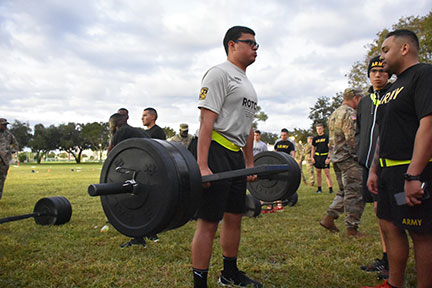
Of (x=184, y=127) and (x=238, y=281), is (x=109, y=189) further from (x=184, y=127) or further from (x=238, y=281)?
(x=184, y=127)

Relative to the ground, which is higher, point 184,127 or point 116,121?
point 184,127

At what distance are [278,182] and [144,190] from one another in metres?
1.79

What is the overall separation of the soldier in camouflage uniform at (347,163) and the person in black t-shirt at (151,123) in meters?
2.70

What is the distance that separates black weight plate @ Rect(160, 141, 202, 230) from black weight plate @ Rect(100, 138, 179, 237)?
4cm

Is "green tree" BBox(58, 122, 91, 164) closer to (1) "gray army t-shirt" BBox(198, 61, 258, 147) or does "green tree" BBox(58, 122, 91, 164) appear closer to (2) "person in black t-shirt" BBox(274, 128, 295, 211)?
(2) "person in black t-shirt" BBox(274, 128, 295, 211)

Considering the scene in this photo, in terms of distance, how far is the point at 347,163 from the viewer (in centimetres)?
471

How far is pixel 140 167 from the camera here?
207 cm

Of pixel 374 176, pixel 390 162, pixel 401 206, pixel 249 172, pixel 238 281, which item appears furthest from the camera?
pixel 238 281

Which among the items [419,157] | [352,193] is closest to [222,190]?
[419,157]

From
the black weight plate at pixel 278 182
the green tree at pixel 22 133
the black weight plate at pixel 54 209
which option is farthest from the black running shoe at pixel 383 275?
the green tree at pixel 22 133

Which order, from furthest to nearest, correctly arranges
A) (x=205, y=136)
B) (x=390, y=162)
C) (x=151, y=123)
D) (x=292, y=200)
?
(x=292, y=200), (x=151, y=123), (x=205, y=136), (x=390, y=162)

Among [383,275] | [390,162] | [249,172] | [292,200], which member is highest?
[390,162]

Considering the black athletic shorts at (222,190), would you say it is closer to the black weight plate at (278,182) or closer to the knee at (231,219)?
the knee at (231,219)

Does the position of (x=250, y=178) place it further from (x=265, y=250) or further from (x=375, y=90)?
(x=375, y=90)
